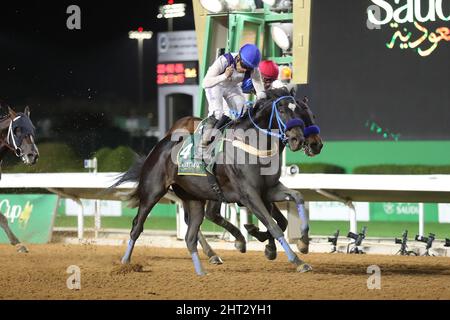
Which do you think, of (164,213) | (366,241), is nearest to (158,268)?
(366,241)

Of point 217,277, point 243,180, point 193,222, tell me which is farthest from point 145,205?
Answer: point 243,180

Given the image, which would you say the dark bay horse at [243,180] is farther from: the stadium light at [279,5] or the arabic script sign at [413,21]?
the arabic script sign at [413,21]

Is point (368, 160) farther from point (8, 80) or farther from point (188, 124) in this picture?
point (8, 80)

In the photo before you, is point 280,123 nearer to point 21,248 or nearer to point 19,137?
point 19,137

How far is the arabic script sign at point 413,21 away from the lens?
1025cm

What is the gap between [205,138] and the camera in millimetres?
6809

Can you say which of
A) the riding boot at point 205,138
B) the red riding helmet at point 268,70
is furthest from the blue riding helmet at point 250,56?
the riding boot at point 205,138

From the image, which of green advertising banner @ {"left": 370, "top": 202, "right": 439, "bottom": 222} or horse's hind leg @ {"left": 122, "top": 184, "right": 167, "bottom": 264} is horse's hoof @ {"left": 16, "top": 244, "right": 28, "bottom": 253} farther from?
green advertising banner @ {"left": 370, "top": 202, "right": 439, "bottom": 222}

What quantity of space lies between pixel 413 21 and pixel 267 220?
4942mm

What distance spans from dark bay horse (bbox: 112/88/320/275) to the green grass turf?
3.91 metres

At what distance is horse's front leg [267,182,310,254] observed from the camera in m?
6.21

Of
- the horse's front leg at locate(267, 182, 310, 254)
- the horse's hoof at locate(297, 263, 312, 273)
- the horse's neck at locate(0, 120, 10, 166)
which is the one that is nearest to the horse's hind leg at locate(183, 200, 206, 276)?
the horse's front leg at locate(267, 182, 310, 254)

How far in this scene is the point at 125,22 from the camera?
22.7m

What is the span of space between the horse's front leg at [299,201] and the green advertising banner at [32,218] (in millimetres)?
4391
